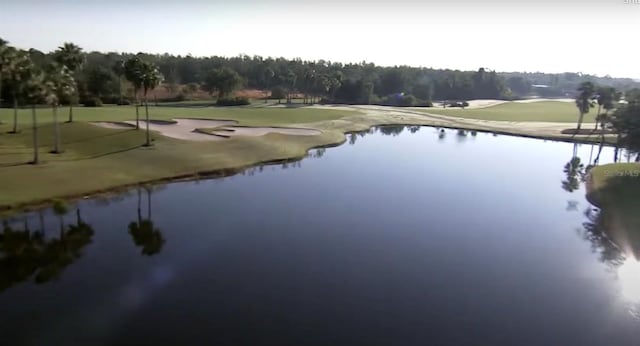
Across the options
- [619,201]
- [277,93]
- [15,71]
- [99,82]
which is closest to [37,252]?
[15,71]

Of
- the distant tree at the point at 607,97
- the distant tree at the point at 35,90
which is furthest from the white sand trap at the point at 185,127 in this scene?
the distant tree at the point at 607,97

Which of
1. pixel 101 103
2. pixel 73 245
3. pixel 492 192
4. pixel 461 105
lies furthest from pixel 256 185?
pixel 461 105

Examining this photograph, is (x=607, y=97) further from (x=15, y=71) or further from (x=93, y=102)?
(x=93, y=102)

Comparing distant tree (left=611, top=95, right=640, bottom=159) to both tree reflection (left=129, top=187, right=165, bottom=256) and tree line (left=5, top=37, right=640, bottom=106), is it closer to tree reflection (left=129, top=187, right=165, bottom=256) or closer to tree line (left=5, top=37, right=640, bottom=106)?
tree reflection (left=129, top=187, right=165, bottom=256)

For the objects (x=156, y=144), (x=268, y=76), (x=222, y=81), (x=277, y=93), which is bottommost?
(x=156, y=144)

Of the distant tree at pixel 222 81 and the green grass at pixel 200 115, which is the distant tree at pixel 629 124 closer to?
the green grass at pixel 200 115

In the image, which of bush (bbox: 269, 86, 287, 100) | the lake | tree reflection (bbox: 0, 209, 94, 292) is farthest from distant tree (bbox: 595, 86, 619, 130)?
bush (bbox: 269, 86, 287, 100)
